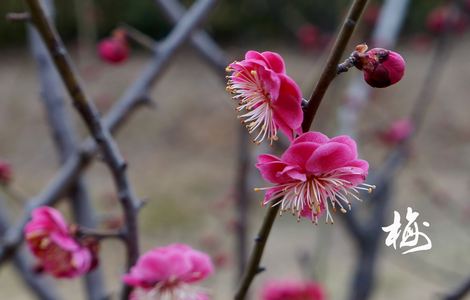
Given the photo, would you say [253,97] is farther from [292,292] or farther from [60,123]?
[60,123]

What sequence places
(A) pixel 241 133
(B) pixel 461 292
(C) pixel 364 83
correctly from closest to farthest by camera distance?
(B) pixel 461 292 → (A) pixel 241 133 → (C) pixel 364 83

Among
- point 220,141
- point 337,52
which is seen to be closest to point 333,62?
point 337,52

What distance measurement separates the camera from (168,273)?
46 cm

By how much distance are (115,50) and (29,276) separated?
37cm

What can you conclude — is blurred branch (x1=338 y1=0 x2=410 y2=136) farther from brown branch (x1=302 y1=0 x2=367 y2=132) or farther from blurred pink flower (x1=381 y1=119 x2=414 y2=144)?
brown branch (x1=302 y1=0 x2=367 y2=132)

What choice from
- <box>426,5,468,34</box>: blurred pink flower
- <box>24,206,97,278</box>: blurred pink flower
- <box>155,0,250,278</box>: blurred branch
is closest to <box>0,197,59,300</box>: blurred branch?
<box>155,0,250,278</box>: blurred branch

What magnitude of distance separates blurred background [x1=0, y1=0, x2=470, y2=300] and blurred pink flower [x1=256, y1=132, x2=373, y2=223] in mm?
1756

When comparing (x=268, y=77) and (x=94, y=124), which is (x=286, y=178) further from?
(x=94, y=124)

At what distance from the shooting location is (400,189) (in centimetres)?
291

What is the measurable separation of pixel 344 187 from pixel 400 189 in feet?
8.58

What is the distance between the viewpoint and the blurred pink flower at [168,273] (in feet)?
1.48

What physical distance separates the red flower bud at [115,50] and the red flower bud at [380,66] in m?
0.44

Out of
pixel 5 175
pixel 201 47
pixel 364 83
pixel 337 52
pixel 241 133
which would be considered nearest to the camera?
pixel 337 52

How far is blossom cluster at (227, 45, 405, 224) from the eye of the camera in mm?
341
